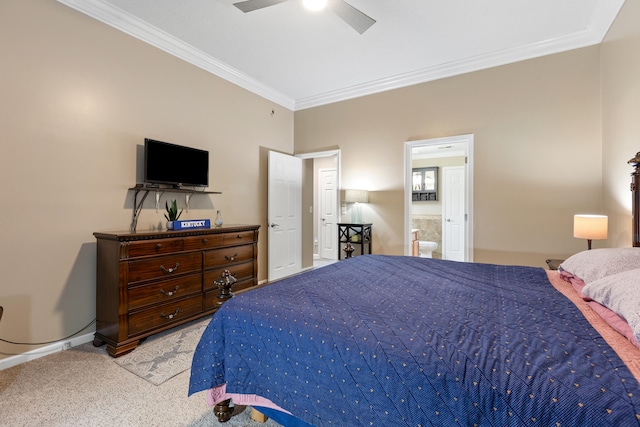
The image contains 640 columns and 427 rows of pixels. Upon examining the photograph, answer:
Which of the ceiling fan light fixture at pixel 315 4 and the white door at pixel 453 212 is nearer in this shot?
the ceiling fan light fixture at pixel 315 4

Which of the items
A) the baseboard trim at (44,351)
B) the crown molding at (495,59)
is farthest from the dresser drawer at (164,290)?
the crown molding at (495,59)

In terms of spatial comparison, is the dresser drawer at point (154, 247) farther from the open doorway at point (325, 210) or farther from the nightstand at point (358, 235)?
the open doorway at point (325, 210)

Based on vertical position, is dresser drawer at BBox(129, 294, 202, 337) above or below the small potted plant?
below

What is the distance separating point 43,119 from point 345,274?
272cm

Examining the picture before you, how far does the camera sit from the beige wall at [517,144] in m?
3.20

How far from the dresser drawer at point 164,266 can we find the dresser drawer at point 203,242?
A: 7 centimetres

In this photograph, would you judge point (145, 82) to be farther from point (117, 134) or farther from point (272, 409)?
point (272, 409)

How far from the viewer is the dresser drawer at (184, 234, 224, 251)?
288cm

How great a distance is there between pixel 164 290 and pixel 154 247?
0.42 meters

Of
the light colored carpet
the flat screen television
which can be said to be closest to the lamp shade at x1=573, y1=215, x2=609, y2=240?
the light colored carpet

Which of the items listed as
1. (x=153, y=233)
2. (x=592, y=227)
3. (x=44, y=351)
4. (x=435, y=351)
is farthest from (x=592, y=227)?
(x=44, y=351)

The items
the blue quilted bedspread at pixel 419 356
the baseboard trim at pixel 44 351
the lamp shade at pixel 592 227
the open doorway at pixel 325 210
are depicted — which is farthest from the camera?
the open doorway at pixel 325 210

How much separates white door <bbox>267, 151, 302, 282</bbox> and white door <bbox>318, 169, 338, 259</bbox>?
1.79 m

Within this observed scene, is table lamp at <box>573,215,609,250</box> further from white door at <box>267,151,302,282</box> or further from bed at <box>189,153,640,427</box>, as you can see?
white door at <box>267,151,302,282</box>
